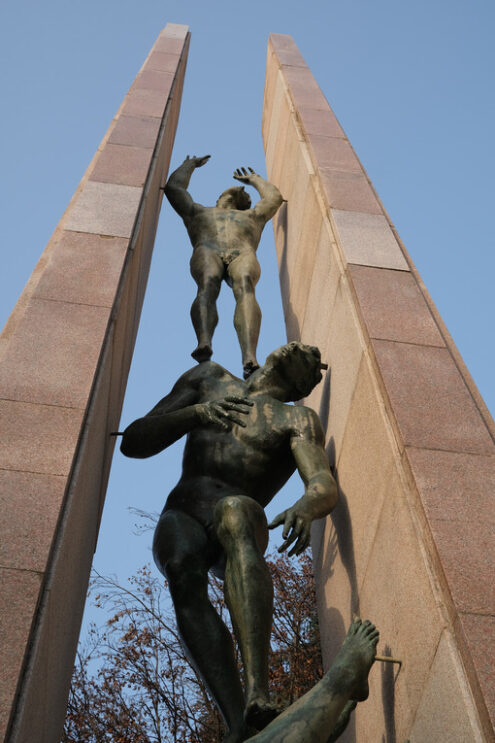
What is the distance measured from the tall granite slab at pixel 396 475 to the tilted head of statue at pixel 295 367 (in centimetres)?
39

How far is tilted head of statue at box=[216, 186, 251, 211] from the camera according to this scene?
451 inches

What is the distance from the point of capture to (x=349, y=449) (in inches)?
291

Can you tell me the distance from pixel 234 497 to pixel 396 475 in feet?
3.72

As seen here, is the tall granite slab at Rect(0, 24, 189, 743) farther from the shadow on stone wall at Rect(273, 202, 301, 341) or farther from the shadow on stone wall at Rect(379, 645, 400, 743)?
the shadow on stone wall at Rect(379, 645, 400, 743)

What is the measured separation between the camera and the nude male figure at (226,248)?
29.6 ft

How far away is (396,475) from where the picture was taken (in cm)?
616

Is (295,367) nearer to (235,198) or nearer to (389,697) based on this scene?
(389,697)

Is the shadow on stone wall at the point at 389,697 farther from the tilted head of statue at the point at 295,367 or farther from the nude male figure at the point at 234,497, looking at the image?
the tilted head of statue at the point at 295,367

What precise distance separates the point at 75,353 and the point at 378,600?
2852mm

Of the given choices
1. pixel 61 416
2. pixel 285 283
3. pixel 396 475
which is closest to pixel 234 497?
pixel 396 475

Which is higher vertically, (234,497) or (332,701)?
(234,497)

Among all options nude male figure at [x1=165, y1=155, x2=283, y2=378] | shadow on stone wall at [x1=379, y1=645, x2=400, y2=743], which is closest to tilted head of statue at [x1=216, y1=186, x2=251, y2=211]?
nude male figure at [x1=165, y1=155, x2=283, y2=378]

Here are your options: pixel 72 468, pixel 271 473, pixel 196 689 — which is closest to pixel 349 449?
pixel 271 473

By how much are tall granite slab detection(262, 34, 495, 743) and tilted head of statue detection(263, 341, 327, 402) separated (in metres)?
0.39
